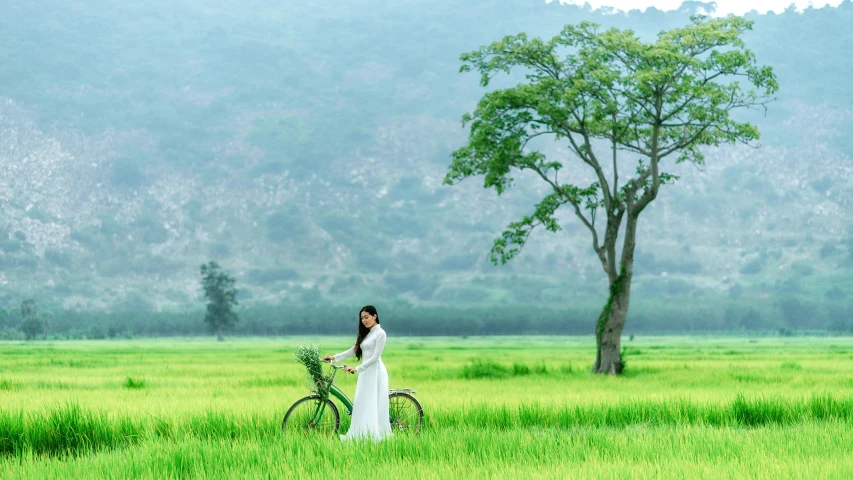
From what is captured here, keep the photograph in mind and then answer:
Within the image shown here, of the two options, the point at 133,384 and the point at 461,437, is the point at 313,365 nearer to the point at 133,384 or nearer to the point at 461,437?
the point at 461,437

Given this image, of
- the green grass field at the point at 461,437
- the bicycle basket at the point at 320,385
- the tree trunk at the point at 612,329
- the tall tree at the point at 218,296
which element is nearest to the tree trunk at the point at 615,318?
the tree trunk at the point at 612,329

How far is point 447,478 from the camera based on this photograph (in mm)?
9852

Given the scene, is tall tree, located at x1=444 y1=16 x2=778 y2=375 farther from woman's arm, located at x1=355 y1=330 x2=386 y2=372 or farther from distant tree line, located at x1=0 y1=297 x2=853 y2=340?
distant tree line, located at x1=0 y1=297 x2=853 y2=340

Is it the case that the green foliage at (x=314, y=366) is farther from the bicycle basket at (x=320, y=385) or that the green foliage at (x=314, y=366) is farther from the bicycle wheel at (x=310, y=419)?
the bicycle wheel at (x=310, y=419)

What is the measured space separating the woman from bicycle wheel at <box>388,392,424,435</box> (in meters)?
0.55

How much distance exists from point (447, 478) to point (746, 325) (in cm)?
17421

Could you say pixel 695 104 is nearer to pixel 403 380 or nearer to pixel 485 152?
pixel 485 152

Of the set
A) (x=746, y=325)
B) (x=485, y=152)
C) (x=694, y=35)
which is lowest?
(x=746, y=325)

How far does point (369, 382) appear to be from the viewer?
12586mm

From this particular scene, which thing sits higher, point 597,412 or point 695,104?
point 695,104

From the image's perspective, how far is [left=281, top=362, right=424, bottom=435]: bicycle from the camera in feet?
42.1

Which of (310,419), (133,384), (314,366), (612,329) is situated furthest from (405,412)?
(612,329)

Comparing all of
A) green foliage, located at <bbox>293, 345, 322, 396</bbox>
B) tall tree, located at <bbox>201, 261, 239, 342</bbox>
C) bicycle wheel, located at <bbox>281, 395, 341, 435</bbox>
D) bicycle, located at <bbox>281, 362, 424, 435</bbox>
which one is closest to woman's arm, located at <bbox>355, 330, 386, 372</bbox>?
bicycle, located at <bbox>281, 362, 424, 435</bbox>

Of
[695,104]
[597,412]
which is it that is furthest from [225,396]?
[695,104]
